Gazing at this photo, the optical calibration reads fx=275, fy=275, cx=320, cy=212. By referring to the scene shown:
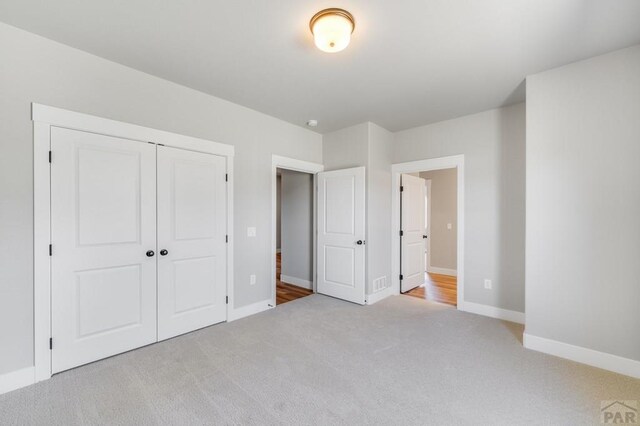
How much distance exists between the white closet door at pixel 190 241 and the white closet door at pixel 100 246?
11cm

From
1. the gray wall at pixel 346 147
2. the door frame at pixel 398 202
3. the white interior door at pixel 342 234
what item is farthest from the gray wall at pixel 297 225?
the door frame at pixel 398 202

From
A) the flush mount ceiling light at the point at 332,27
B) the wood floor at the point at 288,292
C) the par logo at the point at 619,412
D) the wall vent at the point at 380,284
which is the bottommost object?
the wood floor at the point at 288,292

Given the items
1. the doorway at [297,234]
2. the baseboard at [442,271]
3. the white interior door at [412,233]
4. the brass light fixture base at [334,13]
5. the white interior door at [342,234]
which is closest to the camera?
the brass light fixture base at [334,13]

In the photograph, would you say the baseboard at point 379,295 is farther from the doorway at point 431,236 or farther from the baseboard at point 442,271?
the baseboard at point 442,271

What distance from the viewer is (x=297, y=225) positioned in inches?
195

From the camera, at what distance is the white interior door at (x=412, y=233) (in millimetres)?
4410

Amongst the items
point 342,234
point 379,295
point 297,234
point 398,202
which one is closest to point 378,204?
point 398,202

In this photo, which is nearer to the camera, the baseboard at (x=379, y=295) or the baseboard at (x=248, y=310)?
the baseboard at (x=248, y=310)

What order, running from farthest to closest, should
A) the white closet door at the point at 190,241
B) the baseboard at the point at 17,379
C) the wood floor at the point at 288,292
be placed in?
the wood floor at the point at 288,292, the white closet door at the point at 190,241, the baseboard at the point at 17,379

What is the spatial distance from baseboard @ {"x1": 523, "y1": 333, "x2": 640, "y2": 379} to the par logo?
0.45m

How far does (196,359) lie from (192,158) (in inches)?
76.7

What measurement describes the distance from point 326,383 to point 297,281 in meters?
2.93

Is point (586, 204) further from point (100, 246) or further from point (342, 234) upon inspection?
point (100, 246)

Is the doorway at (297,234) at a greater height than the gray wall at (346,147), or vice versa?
the gray wall at (346,147)
